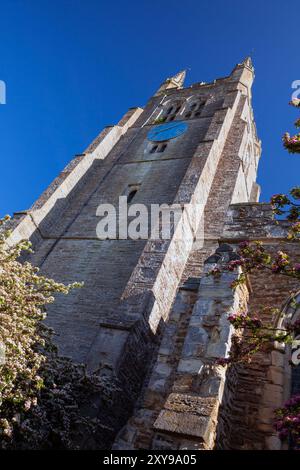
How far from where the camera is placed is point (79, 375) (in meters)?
6.25

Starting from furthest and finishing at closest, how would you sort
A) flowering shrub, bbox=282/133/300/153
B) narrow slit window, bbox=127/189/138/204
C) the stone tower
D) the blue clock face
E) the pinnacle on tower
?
1. the pinnacle on tower
2. the blue clock face
3. narrow slit window, bbox=127/189/138/204
4. the stone tower
5. flowering shrub, bbox=282/133/300/153

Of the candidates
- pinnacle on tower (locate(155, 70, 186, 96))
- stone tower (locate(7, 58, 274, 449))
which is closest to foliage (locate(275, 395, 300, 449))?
stone tower (locate(7, 58, 274, 449))

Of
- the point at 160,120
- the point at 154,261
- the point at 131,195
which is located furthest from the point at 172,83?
the point at 154,261

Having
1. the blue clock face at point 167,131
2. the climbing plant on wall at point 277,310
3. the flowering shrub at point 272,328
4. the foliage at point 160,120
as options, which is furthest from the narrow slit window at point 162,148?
the flowering shrub at point 272,328

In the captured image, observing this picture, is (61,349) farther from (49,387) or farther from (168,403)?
(168,403)

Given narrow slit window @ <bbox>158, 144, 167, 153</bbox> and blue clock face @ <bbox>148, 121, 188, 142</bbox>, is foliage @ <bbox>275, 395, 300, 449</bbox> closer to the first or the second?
narrow slit window @ <bbox>158, 144, 167, 153</bbox>

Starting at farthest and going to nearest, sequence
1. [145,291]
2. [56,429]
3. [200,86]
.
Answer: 1. [200,86]
2. [145,291]
3. [56,429]

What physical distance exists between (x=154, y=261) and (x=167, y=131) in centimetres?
1124

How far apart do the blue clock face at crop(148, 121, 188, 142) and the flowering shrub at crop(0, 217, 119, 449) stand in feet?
43.4

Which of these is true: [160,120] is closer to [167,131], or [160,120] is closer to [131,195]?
[167,131]

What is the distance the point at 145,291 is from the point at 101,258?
3849 mm

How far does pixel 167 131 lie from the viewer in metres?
18.6

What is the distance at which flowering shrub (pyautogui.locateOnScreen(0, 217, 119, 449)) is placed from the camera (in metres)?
4.86
